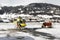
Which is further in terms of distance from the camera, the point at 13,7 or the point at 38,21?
the point at 13,7

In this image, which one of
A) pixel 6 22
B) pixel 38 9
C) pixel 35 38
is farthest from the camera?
pixel 38 9

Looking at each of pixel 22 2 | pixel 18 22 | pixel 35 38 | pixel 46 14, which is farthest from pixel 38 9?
pixel 35 38

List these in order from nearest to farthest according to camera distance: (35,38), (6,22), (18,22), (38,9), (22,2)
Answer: (35,38)
(18,22)
(6,22)
(38,9)
(22,2)

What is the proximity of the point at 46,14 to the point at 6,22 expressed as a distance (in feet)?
6.40

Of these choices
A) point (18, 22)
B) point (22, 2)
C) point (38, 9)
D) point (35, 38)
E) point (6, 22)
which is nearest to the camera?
point (35, 38)

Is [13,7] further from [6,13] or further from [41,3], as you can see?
[41,3]

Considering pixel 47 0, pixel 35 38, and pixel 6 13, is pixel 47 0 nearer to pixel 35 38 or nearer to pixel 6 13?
pixel 6 13

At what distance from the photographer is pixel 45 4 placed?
30.9 feet

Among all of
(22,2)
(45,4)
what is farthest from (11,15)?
(45,4)

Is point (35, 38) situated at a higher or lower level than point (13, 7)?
lower

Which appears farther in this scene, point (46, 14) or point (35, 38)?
point (46, 14)

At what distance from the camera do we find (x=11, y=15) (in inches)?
348

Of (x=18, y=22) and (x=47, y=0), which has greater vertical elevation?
(x=47, y=0)

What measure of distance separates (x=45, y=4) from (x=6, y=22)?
2301mm
